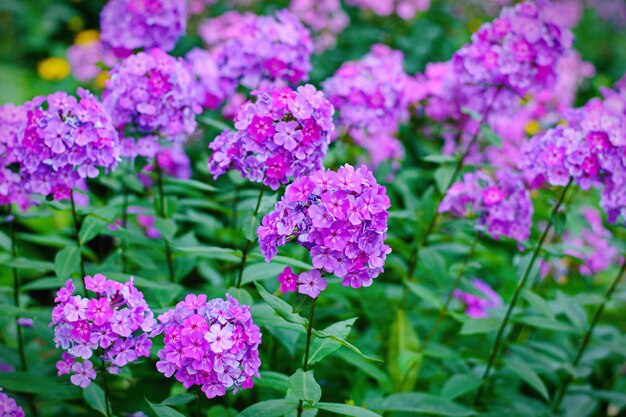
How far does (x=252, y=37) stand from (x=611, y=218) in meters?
2.00

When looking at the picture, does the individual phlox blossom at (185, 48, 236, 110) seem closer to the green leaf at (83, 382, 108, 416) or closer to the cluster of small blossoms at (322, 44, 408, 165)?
the cluster of small blossoms at (322, 44, 408, 165)

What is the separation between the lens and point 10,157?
2.54 m

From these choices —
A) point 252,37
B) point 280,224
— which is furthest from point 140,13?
point 280,224

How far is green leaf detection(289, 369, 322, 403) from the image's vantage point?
2061mm

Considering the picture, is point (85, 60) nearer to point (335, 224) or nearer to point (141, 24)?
point (141, 24)

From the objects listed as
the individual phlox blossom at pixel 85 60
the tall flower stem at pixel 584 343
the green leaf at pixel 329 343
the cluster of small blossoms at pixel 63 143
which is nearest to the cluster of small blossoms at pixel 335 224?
the green leaf at pixel 329 343

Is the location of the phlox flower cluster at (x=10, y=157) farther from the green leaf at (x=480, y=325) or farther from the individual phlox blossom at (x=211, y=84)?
the green leaf at (x=480, y=325)

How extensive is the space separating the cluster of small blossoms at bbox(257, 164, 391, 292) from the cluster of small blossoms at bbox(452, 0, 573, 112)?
1562 mm

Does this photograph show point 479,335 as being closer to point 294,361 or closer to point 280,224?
point 294,361

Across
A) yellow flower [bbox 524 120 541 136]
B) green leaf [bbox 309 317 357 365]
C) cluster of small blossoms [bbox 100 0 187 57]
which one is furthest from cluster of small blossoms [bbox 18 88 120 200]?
yellow flower [bbox 524 120 541 136]

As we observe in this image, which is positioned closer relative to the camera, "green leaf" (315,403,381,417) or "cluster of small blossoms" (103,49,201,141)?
"green leaf" (315,403,381,417)

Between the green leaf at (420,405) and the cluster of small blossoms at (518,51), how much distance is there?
1.64 m

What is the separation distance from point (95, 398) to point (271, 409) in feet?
2.45

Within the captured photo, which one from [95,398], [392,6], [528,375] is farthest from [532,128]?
[95,398]
